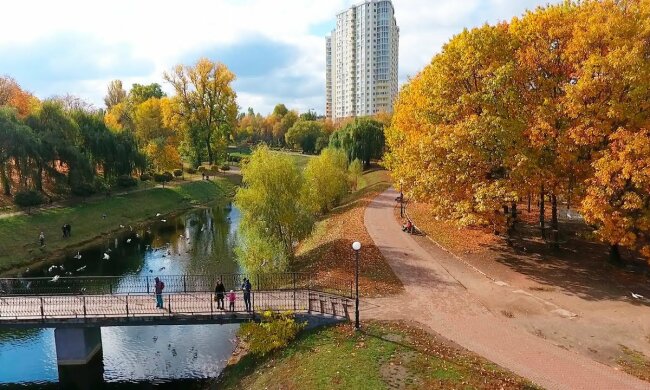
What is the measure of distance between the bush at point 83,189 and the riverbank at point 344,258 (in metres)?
26.2

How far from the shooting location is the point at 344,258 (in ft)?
95.3

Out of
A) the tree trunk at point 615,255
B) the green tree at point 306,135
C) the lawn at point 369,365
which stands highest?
the green tree at point 306,135

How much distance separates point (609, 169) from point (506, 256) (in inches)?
373

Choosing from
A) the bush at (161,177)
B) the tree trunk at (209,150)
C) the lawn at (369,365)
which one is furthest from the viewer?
the tree trunk at (209,150)

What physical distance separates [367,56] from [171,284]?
140 m

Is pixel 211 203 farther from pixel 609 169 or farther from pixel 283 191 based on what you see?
pixel 609 169

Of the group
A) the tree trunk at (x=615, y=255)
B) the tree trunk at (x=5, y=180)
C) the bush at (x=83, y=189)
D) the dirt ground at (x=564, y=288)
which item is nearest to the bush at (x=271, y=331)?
the dirt ground at (x=564, y=288)

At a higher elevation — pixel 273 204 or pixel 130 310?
pixel 273 204

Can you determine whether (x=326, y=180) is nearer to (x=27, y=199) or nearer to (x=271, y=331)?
(x=27, y=199)

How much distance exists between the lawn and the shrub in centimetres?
3432

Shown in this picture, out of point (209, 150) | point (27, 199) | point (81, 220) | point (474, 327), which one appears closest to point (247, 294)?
point (474, 327)

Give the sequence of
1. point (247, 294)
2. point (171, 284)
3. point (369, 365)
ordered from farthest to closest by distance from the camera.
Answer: point (171, 284) < point (247, 294) < point (369, 365)

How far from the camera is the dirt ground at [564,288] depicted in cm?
1858

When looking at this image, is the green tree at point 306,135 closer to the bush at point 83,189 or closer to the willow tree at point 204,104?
the willow tree at point 204,104
